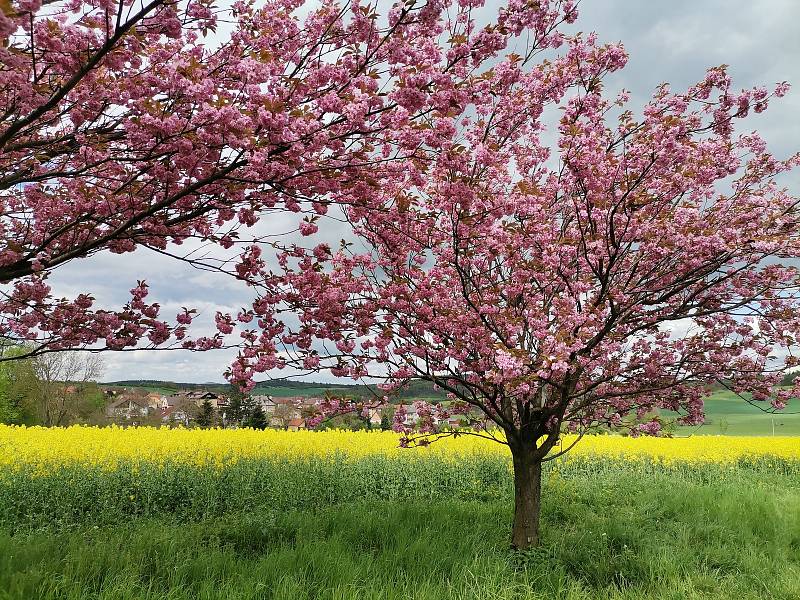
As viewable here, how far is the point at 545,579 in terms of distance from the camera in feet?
20.0

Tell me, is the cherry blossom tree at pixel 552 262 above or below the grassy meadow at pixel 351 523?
above

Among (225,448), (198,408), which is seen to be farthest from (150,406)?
(225,448)

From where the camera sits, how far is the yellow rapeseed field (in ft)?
36.5

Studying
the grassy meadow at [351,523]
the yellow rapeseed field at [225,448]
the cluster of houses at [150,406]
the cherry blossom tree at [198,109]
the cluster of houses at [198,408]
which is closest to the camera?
the cherry blossom tree at [198,109]

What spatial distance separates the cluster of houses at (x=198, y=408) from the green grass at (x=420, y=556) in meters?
1.53

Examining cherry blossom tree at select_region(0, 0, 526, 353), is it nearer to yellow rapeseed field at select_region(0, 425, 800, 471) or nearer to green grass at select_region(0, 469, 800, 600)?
green grass at select_region(0, 469, 800, 600)

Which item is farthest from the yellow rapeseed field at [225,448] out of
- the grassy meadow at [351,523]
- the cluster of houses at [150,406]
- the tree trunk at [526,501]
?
the cluster of houses at [150,406]

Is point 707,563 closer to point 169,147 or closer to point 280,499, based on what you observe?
point 280,499

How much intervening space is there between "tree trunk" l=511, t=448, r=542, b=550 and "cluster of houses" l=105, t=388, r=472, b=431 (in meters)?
1.01

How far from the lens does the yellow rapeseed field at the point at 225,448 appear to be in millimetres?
11133

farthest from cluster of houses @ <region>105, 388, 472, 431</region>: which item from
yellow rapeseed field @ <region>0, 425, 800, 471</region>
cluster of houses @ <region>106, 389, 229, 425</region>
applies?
yellow rapeseed field @ <region>0, 425, 800, 471</region>

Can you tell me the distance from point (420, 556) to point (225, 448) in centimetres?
739

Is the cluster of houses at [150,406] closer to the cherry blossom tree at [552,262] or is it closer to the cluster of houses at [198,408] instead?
the cluster of houses at [198,408]

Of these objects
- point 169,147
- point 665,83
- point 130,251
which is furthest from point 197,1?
point 665,83
